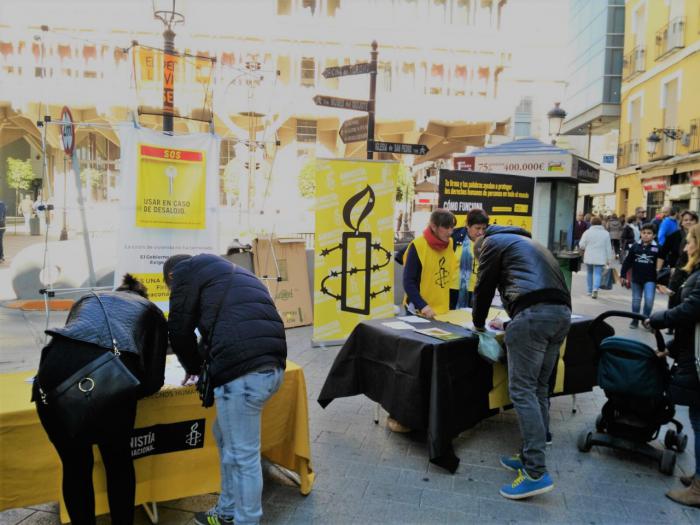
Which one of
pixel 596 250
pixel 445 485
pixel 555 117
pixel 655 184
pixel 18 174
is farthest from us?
pixel 18 174

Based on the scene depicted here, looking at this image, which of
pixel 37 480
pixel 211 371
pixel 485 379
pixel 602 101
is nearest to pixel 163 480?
pixel 37 480

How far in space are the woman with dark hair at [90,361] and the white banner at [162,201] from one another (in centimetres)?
220

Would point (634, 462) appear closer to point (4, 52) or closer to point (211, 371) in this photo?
point (211, 371)

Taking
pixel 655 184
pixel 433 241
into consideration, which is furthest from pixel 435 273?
pixel 655 184

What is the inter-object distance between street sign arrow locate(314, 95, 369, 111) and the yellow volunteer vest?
2312 mm

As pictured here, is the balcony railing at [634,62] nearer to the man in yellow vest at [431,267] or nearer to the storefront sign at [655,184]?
the storefront sign at [655,184]

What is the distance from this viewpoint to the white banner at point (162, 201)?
489cm

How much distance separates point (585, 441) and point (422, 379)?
147 cm

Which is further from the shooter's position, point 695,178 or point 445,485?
point 695,178

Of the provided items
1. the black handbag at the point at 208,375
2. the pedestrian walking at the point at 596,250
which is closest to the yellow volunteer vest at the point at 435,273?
the black handbag at the point at 208,375

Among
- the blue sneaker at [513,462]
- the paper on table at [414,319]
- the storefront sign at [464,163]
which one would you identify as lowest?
the blue sneaker at [513,462]

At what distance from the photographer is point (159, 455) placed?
3.14m

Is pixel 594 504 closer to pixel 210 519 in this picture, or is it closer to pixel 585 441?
pixel 585 441

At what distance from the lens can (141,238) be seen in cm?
500
